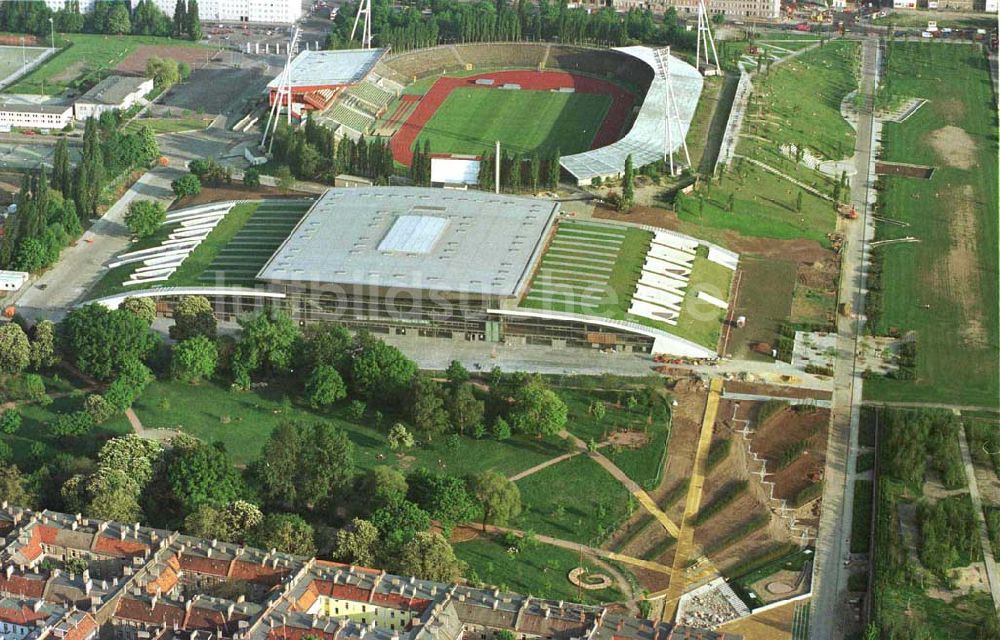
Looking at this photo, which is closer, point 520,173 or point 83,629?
point 83,629

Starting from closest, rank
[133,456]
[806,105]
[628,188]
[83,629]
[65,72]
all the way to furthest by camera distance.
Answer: [83,629] → [133,456] → [628,188] → [806,105] → [65,72]

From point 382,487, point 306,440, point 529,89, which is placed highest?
point 529,89

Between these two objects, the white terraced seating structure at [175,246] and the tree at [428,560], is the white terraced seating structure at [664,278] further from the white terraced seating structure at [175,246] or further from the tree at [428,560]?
the white terraced seating structure at [175,246]

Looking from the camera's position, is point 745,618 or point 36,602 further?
point 745,618

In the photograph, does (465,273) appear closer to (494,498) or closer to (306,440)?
(306,440)

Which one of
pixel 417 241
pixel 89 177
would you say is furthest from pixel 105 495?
pixel 89 177

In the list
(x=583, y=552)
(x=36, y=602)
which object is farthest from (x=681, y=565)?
(x=36, y=602)

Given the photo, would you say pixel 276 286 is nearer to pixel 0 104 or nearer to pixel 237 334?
pixel 237 334
